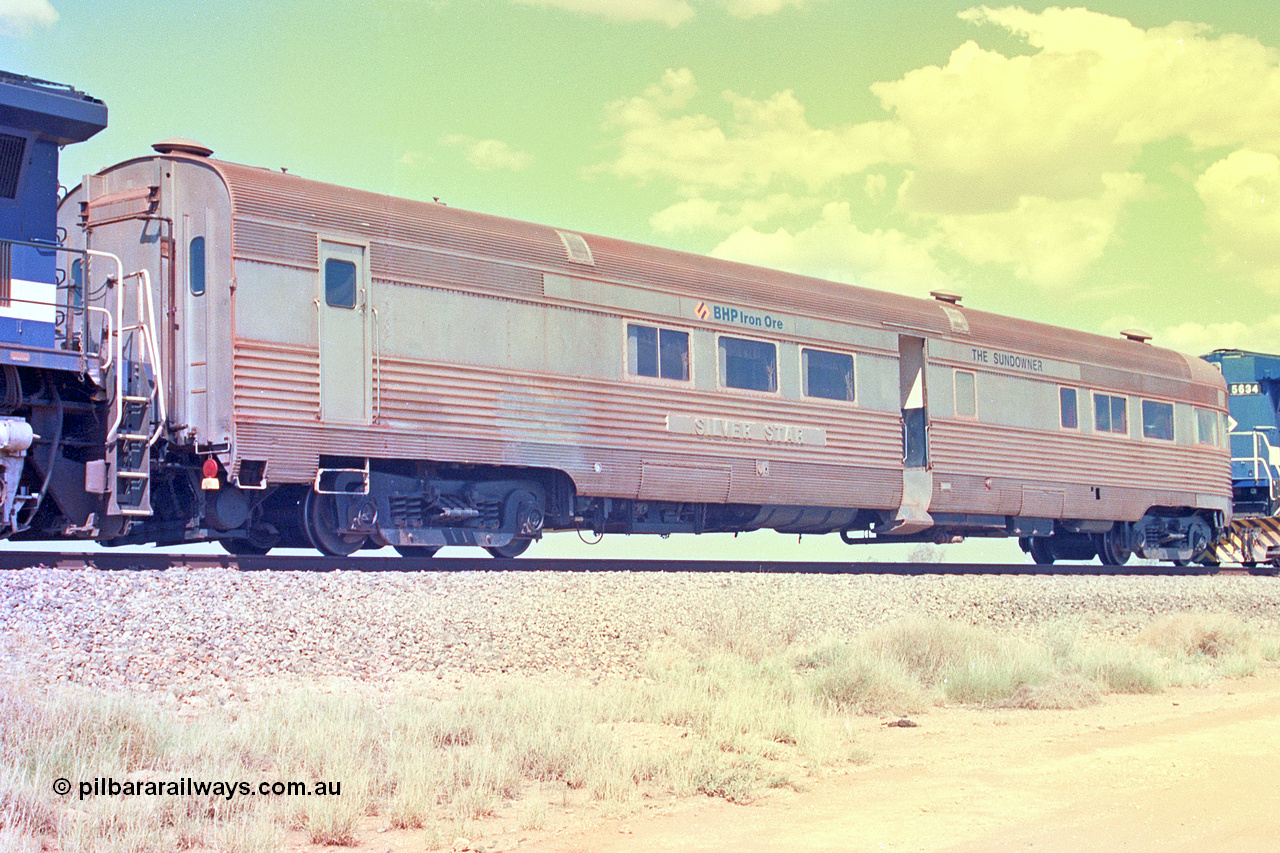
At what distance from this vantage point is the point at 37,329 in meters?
9.65

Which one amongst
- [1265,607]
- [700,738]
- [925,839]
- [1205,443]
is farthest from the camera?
[1205,443]

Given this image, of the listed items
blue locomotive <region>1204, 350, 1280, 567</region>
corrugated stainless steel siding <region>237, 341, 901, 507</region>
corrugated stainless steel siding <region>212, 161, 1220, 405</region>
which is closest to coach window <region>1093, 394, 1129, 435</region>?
corrugated stainless steel siding <region>212, 161, 1220, 405</region>

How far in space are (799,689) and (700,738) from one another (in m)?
1.70

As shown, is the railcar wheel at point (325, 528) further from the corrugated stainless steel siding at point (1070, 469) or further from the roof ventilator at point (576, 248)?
the corrugated stainless steel siding at point (1070, 469)

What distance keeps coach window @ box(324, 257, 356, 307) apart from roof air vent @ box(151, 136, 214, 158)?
4.98ft

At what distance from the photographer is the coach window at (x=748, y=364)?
14.4m

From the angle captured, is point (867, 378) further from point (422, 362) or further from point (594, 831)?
point (594, 831)

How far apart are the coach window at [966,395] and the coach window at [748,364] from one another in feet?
12.0

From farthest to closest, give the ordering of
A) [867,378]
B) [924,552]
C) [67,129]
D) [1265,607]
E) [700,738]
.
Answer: [924,552] < [867,378] < [1265,607] < [67,129] < [700,738]

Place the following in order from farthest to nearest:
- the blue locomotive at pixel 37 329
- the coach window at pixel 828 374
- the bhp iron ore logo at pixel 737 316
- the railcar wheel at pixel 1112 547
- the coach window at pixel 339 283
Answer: the railcar wheel at pixel 1112 547, the coach window at pixel 828 374, the bhp iron ore logo at pixel 737 316, the coach window at pixel 339 283, the blue locomotive at pixel 37 329

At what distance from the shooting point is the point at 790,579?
40.8 feet

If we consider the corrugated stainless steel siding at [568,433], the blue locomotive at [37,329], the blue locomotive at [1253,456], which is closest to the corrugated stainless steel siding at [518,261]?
the corrugated stainless steel siding at [568,433]

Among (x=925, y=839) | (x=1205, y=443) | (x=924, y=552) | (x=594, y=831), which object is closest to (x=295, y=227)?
(x=594, y=831)

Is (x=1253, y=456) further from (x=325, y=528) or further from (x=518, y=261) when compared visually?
(x=325, y=528)
